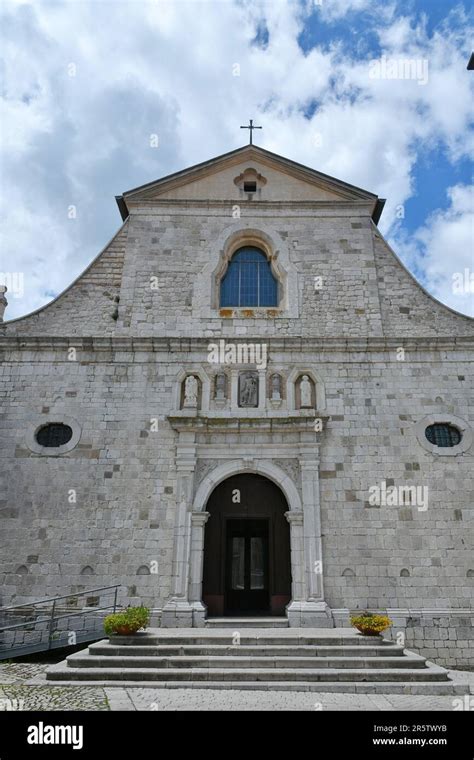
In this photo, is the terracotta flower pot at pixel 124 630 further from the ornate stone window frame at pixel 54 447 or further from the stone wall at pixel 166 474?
the ornate stone window frame at pixel 54 447

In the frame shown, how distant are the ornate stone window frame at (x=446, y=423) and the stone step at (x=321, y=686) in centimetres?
558

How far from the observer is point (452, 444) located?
41.5ft

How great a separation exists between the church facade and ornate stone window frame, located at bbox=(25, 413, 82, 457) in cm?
5

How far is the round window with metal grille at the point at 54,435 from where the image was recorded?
1277 centimetres

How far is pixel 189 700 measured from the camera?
705cm

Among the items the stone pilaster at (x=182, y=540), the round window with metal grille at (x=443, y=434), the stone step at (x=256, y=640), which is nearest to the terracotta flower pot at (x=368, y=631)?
the stone step at (x=256, y=640)

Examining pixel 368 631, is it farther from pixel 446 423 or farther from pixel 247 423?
pixel 446 423

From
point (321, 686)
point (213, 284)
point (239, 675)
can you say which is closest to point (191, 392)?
point (213, 284)

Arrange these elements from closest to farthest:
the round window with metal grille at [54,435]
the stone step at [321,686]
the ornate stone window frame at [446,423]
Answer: the stone step at [321,686] < the ornate stone window frame at [446,423] < the round window with metal grille at [54,435]

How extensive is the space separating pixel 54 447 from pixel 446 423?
947 centimetres

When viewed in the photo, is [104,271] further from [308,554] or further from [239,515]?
[308,554]

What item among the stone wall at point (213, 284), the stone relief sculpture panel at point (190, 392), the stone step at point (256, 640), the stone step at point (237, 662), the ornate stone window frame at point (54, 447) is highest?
the stone wall at point (213, 284)

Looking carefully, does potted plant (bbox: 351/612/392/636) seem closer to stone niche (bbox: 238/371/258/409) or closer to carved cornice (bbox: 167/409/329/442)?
carved cornice (bbox: 167/409/329/442)
